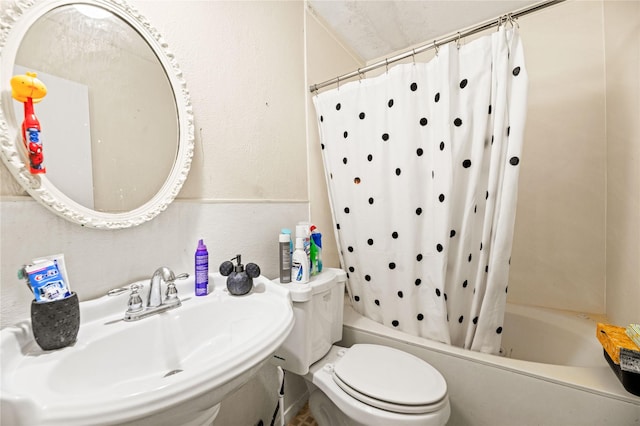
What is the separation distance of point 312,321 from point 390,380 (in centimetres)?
36

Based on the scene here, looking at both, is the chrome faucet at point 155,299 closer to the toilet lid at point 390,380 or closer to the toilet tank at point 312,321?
the toilet tank at point 312,321

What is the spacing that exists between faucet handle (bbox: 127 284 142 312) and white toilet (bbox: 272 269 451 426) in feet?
1.60

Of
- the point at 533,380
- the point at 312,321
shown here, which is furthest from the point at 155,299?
the point at 533,380

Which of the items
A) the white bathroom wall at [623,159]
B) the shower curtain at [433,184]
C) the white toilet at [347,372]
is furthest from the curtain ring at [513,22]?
the white toilet at [347,372]

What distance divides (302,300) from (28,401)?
0.71 meters

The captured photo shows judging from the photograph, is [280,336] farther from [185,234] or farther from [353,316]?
[353,316]

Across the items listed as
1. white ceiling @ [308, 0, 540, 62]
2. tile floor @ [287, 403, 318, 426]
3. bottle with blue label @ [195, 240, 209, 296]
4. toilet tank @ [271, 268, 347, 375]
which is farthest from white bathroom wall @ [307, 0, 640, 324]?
tile floor @ [287, 403, 318, 426]

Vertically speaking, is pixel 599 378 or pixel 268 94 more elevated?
pixel 268 94

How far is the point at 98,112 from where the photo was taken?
714mm

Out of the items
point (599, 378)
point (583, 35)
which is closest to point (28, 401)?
point (599, 378)

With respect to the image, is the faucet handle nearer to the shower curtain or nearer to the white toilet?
the white toilet

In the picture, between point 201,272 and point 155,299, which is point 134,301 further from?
point 201,272

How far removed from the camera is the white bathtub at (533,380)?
0.83m

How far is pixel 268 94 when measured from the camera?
1.24m
